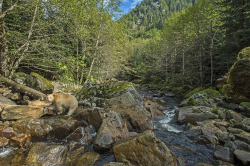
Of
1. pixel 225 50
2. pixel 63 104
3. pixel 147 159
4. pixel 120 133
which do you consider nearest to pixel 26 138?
pixel 63 104

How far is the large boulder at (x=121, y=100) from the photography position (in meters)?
6.80

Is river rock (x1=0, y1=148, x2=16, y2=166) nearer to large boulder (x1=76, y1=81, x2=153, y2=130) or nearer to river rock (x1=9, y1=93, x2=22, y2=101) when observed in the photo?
river rock (x1=9, y1=93, x2=22, y2=101)

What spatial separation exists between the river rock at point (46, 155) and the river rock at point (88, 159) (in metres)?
0.45

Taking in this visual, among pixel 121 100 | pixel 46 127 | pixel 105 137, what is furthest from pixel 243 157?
pixel 46 127

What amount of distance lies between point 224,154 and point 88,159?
468cm

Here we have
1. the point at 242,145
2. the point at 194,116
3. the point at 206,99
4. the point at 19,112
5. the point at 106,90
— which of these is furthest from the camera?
the point at 206,99

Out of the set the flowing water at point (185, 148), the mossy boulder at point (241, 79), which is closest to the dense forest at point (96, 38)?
the flowing water at point (185, 148)

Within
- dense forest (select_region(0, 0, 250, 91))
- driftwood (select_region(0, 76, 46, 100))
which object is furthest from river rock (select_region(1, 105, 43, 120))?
dense forest (select_region(0, 0, 250, 91))

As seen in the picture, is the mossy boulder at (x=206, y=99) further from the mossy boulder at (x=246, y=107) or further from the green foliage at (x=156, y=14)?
the green foliage at (x=156, y=14)

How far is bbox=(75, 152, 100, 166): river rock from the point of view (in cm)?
401

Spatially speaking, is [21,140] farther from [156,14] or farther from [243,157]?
[156,14]

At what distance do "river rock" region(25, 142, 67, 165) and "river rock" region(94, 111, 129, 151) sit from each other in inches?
41.7

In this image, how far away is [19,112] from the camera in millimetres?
5059

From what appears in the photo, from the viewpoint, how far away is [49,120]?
16.7ft
